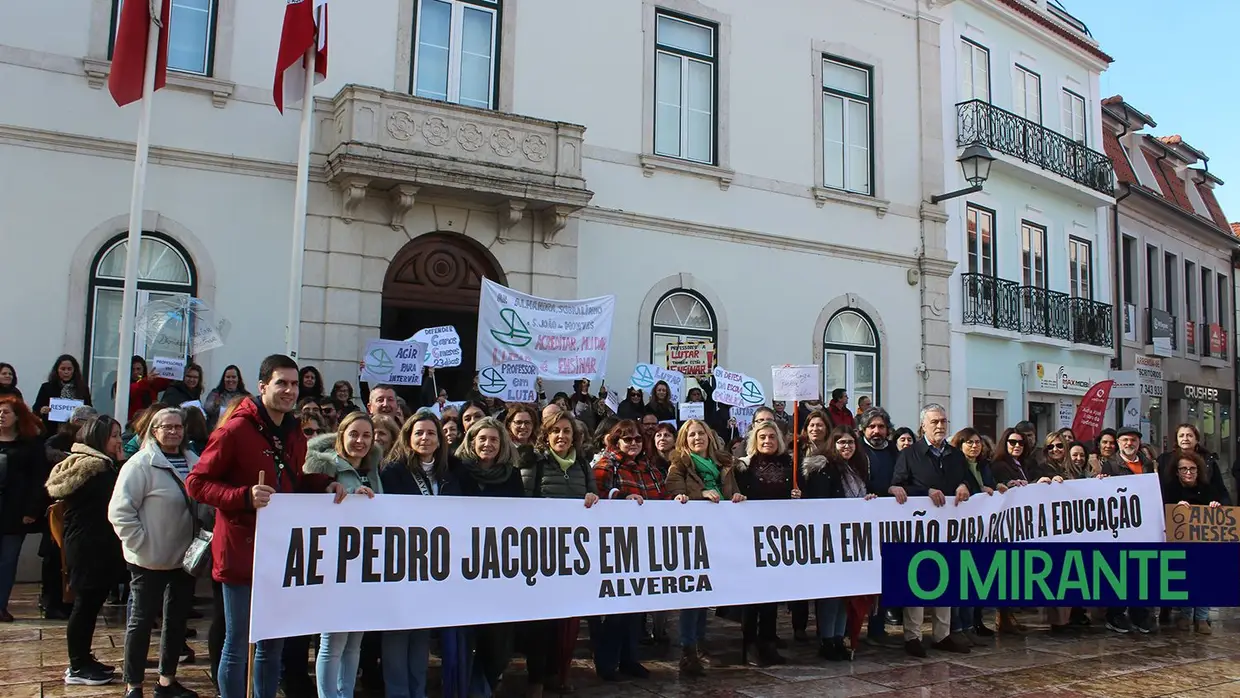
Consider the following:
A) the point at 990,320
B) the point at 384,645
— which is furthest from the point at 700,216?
the point at 384,645

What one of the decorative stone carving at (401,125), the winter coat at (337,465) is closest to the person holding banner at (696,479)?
the winter coat at (337,465)

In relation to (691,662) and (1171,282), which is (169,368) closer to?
(691,662)

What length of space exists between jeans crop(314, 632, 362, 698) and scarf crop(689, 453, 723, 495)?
2649mm

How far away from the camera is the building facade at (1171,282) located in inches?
923

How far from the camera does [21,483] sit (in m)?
7.71

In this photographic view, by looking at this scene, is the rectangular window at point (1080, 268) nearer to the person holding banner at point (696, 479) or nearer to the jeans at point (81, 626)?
the person holding banner at point (696, 479)

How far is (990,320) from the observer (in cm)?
1850

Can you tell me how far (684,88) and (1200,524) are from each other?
9.17 metres

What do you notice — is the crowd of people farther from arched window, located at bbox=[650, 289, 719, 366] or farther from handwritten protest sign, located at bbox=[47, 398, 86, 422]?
arched window, located at bbox=[650, 289, 719, 366]

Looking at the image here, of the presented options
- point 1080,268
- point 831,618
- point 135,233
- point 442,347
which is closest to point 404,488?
point 831,618

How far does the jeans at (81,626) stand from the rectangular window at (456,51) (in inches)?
318

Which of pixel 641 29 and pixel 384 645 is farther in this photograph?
pixel 641 29

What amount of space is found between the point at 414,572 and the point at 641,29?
1086 cm

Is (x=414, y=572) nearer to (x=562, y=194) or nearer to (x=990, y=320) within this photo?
(x=562, y=194)
